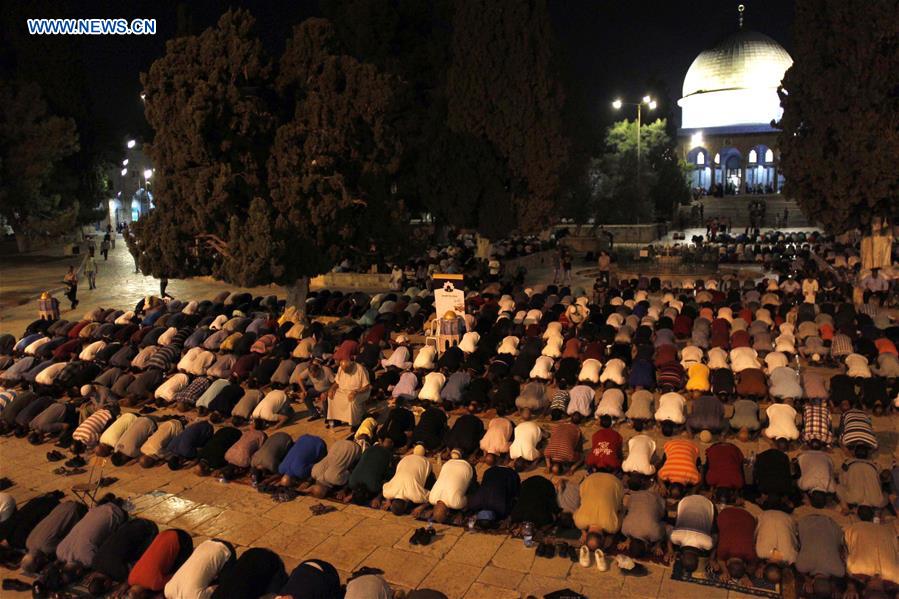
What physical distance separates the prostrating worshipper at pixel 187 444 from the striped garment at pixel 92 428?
57.2 inches

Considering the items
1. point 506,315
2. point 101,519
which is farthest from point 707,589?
point 506,315

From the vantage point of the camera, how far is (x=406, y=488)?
993 cm

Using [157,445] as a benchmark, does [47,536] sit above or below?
below

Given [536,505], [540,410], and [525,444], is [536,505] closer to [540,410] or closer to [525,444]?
[525,444]

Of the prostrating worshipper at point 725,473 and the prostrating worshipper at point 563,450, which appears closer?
the prostrating worshipper at point 725,473

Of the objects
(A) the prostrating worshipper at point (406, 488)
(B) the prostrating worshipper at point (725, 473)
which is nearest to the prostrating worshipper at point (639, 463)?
(B) the prostrating worshipper at point (725, 473)

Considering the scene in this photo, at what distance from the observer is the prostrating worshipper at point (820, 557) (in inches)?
301

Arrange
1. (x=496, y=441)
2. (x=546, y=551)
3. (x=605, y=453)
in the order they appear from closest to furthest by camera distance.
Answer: (x=546, y=551) < (x=605, y=453) < (x=496, y=441)

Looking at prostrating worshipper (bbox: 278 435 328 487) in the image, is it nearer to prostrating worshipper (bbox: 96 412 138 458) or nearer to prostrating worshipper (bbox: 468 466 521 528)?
prostrating worshipper (bbox: 468 466 521 528)

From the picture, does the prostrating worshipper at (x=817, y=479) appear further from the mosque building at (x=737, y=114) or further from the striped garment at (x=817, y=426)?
the mosque building at (x=737, y=114)

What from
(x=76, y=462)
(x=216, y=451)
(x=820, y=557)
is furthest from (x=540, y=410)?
(x=76, y=462)

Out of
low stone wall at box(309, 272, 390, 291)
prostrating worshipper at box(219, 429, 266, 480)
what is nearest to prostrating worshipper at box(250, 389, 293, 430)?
prostrating worshipper at box(219, 429, 266, 480)

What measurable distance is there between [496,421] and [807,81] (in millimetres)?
19348

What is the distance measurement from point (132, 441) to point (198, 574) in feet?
16.4
